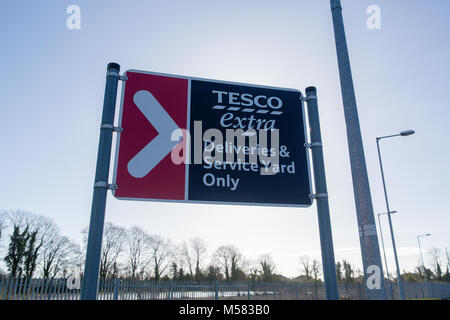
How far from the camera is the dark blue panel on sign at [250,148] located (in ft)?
11.9

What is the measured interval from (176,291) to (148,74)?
61.4ft

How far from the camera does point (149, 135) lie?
3.57 metres

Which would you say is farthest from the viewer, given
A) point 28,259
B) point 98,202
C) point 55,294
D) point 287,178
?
point 28,259

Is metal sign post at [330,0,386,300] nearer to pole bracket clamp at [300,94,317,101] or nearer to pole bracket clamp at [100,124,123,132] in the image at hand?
pole bracket clamp at [300,94,317,101]

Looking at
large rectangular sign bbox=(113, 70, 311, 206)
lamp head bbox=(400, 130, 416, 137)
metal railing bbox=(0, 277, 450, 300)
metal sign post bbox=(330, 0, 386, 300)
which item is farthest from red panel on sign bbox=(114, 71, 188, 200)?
lamp head bbox=(400, 130, 416, 137)

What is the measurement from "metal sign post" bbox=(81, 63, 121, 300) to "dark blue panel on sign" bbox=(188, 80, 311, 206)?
84 cm

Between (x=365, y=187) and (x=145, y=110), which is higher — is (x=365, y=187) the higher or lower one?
the lower one

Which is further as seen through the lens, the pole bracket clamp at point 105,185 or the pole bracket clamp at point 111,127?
the pole bracket clamp at point 111,127

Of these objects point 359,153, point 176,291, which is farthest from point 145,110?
point 176,291

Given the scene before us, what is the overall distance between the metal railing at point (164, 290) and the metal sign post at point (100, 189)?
5330 millimetres

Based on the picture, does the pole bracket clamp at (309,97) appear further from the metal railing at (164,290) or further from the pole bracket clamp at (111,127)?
the metal railing at (164,290)

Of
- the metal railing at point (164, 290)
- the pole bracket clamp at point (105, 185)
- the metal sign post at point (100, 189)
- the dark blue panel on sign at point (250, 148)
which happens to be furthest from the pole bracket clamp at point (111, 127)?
the metal railing at point (164, 290)
